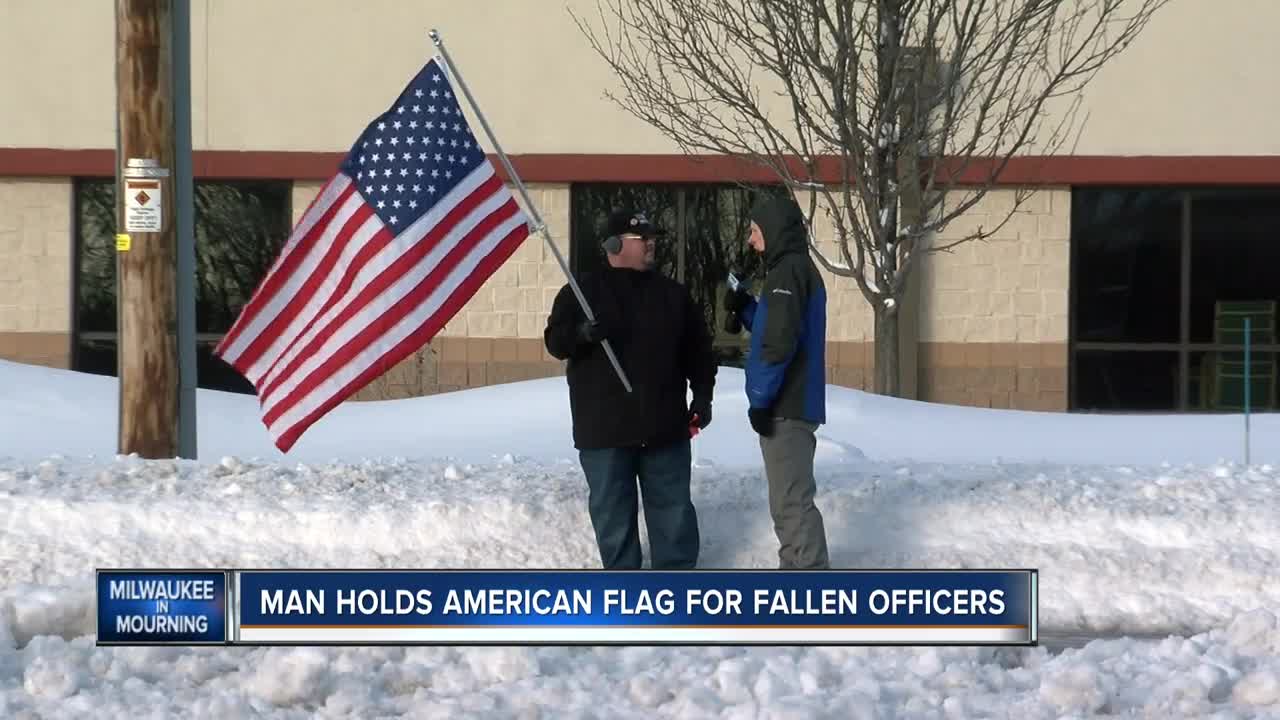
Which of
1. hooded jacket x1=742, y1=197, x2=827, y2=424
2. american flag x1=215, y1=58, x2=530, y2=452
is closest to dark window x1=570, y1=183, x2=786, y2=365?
hooded jacket x1=742, y1=197, x2=827, y2=424

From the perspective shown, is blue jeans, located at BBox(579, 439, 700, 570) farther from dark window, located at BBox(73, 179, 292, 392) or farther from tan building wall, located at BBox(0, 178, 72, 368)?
tan building wall, located at BBox(0, 178, 72, 368)

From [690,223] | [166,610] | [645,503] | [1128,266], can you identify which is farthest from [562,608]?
[1128,266]

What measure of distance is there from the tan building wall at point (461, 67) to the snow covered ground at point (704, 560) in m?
6.26

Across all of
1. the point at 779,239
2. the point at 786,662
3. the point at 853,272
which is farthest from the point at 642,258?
the point at 853,272

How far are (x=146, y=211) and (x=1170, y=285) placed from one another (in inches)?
527

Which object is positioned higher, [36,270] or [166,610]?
[36,270]

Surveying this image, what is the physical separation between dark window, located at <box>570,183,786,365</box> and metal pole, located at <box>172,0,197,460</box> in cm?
998

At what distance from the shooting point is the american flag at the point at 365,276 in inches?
272

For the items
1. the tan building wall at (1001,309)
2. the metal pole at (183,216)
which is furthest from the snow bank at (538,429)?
the metal pole at (183,216)

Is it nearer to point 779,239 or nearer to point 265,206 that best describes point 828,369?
point 265,206

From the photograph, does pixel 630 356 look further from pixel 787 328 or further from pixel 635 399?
pixel 787 328

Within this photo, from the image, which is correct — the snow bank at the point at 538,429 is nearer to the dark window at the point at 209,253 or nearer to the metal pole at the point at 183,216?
the dark window at the point at 209,253

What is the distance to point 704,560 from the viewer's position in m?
8.46

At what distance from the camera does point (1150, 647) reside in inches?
253
